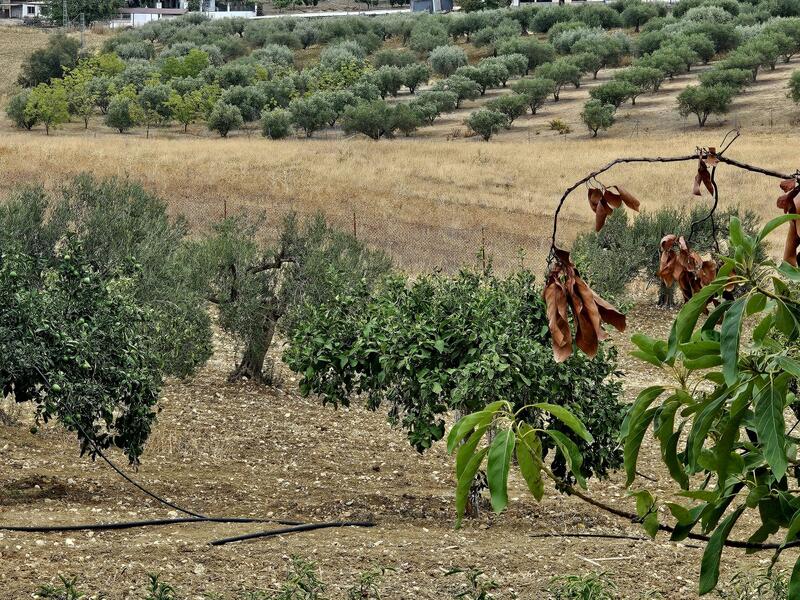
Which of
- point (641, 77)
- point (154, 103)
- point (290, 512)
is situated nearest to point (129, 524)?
point (290, 512)

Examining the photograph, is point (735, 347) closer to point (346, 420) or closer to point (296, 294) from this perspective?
point (346, 420)

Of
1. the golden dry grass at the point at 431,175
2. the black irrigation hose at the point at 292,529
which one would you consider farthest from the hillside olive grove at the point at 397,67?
the black irrigation hose at the point at 292,529

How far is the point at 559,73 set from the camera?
57.1m

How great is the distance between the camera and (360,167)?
35969mm

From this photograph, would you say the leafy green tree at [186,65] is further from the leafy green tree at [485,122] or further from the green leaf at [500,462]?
the green leaf at [500,462]

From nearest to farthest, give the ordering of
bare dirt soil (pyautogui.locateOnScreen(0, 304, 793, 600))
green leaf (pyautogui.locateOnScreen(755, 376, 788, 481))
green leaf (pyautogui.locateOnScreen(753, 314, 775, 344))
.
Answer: green leaf (pyautogui.locateOnScreen(755, 376, 788, 481)) < green leaf (pyautogui.locateOnScreen(753, 314, 775, 344)) < bare dirt soil (pyautogui.locateOnScreen(0, 304, 793, 600))

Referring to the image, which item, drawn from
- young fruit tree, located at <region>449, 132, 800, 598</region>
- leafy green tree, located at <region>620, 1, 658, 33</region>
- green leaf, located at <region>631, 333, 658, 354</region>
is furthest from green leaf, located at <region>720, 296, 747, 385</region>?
leafy green tree, located at <region>620, 1, 658, 33</region>

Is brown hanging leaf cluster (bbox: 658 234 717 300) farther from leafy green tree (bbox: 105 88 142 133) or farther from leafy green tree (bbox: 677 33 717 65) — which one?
leafy green tree (bbox: 677 33 717 65)

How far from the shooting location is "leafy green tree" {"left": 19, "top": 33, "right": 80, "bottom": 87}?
212ft

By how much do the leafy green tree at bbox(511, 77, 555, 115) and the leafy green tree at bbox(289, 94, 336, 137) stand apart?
30.5 ft

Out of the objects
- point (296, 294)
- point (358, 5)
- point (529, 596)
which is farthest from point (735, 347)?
point (358, 5)

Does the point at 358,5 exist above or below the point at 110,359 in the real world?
above

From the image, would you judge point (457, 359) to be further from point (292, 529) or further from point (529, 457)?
point (529, 457)

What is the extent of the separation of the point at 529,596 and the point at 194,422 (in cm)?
571
